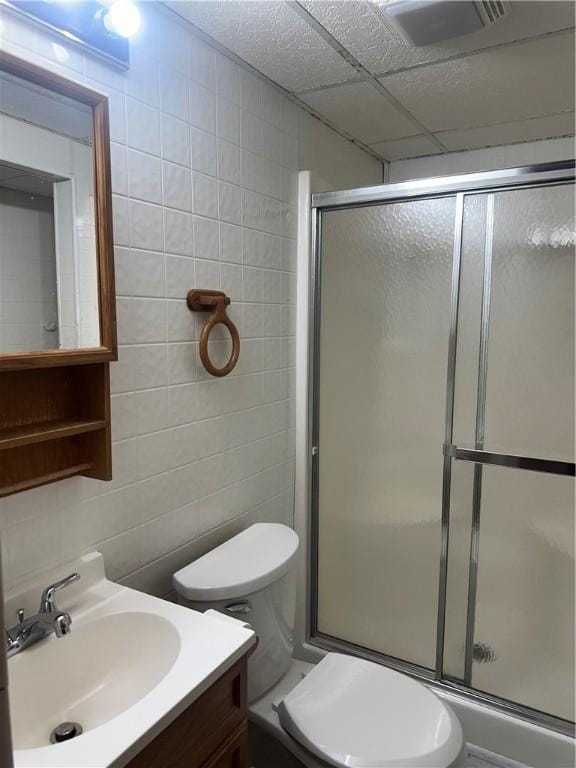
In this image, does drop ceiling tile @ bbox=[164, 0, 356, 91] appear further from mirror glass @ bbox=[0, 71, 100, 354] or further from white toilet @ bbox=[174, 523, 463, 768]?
white toilet @ bbox=[174, 523, 463, 768]

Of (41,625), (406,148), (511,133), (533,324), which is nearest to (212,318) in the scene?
(41,625)

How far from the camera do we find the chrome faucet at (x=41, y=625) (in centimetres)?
→ 111

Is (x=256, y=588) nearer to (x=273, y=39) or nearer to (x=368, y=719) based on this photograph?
(x=368, y=719)

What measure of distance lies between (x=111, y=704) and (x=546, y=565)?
1.40 m

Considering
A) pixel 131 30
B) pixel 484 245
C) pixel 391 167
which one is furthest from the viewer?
pixel 391 167

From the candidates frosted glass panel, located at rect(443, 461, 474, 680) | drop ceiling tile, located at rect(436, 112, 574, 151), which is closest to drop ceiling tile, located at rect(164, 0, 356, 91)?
drop ceiling tile, located at rect(436, 112, 574, 151)

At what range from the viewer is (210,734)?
110 cm

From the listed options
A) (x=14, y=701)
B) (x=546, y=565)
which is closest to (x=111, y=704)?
(x=14, y=701)

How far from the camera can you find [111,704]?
1.16 m

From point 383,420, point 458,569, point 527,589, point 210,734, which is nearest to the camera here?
point 210,734

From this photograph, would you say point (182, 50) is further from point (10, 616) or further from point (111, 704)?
point (111, 704)

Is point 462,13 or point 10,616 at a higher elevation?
point 462,13

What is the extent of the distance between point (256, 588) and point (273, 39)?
1.54m

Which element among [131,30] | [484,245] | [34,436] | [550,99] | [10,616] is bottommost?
[10,616]
